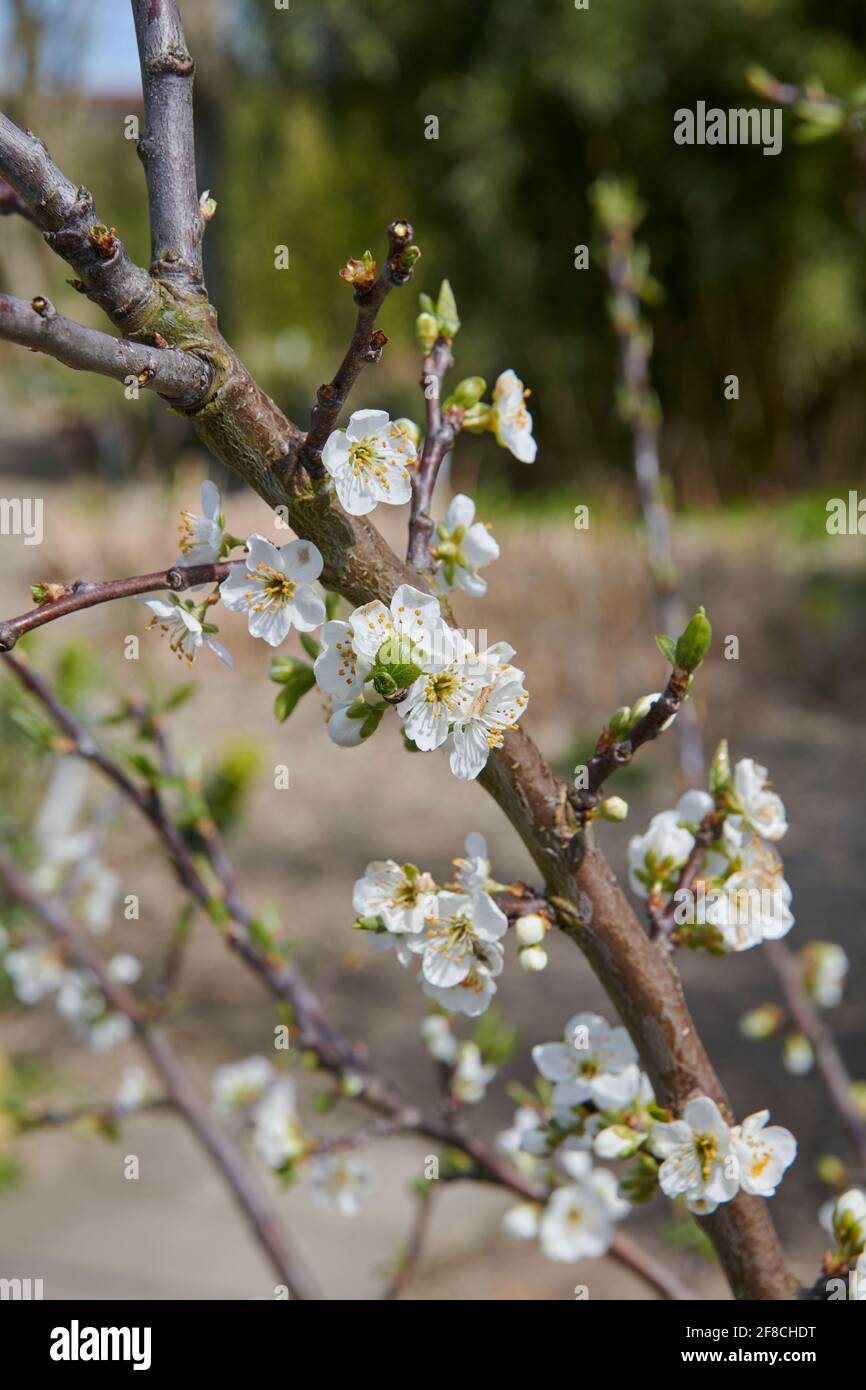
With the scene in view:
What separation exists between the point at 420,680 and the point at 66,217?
31 centimetres

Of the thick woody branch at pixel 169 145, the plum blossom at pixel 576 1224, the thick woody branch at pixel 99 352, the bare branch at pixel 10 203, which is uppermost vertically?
the bare branch at pixel 10 203

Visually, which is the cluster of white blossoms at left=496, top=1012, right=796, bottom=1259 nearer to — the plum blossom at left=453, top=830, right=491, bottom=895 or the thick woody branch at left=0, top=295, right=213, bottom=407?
the plum blossom at left=453, top=830, right=491, bottom=895

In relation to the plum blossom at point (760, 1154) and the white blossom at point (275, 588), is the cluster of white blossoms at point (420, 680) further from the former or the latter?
the plum blossom at point (760, 1154)

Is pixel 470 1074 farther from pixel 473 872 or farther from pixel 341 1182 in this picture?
pixel 473 872

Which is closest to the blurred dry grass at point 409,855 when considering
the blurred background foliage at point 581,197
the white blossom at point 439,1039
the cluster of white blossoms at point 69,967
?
the white blossom at point 439,1039

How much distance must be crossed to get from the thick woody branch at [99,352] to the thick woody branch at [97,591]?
101mm

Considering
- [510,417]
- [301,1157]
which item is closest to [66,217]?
[510,417]

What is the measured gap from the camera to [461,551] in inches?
34.2

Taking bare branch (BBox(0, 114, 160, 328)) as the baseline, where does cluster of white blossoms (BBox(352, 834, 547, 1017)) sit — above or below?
below

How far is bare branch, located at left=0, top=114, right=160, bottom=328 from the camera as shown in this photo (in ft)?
1.99

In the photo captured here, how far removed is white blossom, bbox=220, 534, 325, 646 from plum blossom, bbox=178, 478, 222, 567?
0.05 meters

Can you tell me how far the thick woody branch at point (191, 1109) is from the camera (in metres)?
1.52

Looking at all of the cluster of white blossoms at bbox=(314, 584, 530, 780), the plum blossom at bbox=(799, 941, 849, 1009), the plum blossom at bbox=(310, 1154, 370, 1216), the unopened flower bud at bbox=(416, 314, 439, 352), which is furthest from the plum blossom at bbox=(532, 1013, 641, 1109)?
the plum blossom at bbox=(799, 941, 849, 1009)
